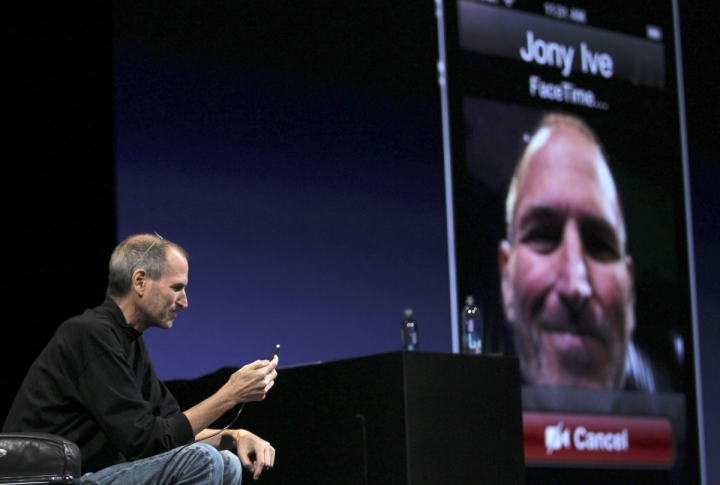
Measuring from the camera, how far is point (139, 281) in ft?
8.76

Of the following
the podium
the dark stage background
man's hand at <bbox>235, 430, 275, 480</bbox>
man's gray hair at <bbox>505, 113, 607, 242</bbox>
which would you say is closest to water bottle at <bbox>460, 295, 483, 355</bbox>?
the dark stage background

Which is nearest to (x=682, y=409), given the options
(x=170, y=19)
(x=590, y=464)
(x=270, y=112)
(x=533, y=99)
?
(x=590, y=464)

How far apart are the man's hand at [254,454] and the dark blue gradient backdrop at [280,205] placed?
4.51 feet

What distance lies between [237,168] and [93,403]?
2012 millimetres

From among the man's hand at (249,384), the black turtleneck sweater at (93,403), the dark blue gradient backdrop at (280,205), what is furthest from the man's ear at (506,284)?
the black turtleneck sweater at (93,403)

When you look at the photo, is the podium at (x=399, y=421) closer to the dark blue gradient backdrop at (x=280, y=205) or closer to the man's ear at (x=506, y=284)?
the dark blue gradient backdrop at (x=280, y=205)

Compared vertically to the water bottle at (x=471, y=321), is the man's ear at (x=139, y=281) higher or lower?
higher

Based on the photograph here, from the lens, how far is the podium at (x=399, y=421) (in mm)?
3104

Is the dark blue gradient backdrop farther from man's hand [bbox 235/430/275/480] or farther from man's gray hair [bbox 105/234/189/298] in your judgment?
man's hand [bbox 235/430/275/480]

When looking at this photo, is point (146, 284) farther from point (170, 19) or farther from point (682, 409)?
point (682, 409)

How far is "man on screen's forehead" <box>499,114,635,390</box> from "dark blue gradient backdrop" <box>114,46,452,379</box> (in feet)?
1.28

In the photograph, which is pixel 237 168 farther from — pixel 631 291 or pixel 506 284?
pixel 631 291

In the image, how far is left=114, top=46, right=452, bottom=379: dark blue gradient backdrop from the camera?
4.07 m

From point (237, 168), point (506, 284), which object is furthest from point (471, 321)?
point (237, 168)
